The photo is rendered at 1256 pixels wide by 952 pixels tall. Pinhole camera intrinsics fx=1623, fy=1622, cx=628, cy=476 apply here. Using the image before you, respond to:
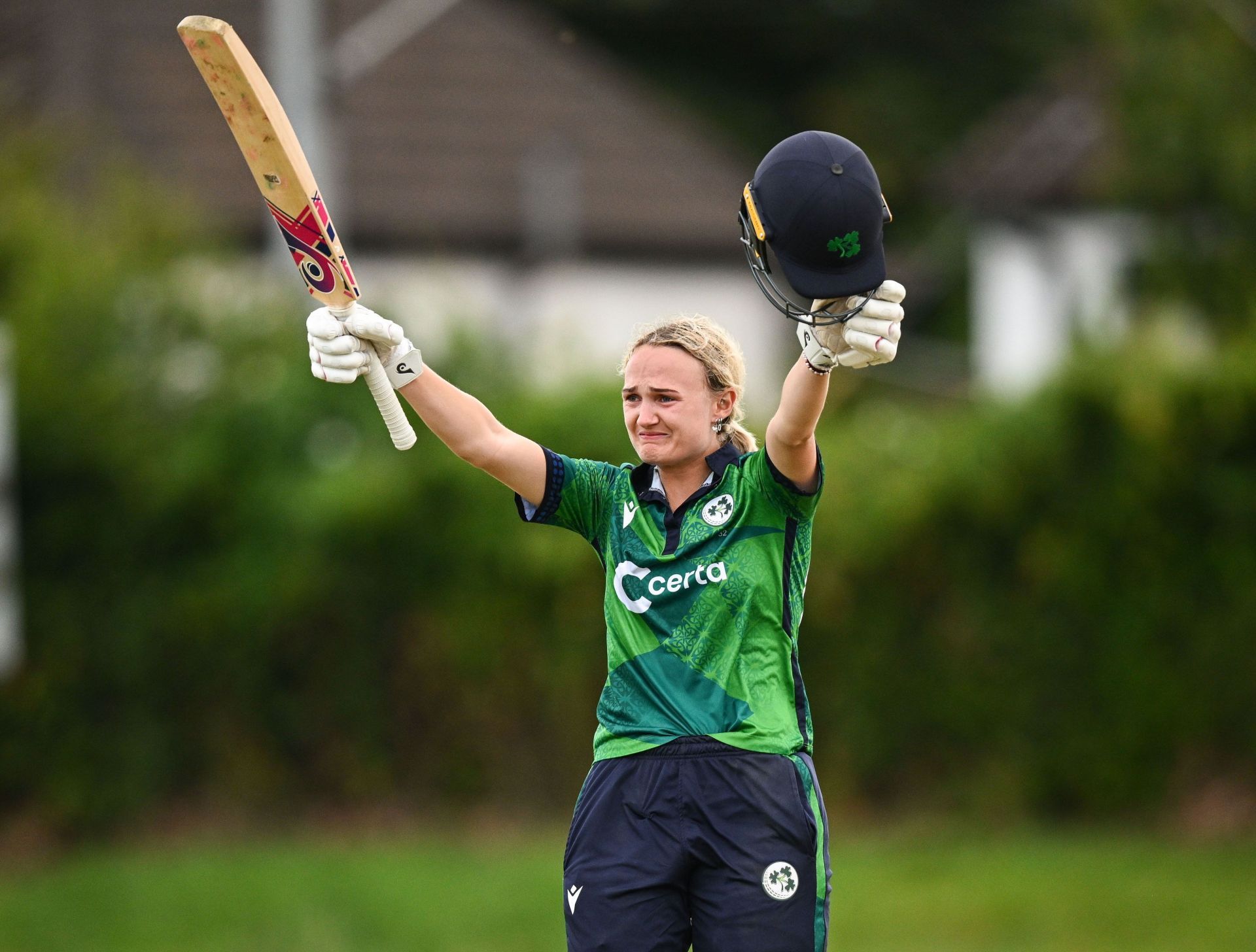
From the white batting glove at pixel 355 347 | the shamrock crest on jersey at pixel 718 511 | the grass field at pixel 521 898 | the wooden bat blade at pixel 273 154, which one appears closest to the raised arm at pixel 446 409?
the white batting glove at pixel 355 347

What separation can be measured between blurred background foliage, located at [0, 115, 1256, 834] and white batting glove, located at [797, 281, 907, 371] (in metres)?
5.93

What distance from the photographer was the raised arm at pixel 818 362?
3486 mm

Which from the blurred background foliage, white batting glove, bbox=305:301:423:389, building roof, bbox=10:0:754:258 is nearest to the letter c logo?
white batting glove, bbox=305:301:423:389

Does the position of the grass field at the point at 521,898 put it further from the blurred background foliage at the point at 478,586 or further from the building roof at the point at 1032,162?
the building roof at the point at 1032,162

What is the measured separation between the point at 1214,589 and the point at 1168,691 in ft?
2.11

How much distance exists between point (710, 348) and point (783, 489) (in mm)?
415

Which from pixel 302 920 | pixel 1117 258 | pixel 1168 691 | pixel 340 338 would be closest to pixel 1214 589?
pixel 1168 691

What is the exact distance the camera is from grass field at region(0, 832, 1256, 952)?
841cm

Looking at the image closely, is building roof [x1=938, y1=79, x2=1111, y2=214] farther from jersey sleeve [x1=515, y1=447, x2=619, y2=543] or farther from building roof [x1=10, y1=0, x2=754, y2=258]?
jersey sleeve [x1=515, y1=447, x2=619, y2=543]

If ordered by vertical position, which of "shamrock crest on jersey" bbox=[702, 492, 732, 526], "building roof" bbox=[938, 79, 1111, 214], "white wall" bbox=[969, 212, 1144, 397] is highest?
"building roof" bbox=[938, 79, 1111, 214]

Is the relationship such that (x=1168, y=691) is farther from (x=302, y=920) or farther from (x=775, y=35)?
(x=775, y=35)

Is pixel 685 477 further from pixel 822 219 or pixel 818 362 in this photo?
pixel 822 219


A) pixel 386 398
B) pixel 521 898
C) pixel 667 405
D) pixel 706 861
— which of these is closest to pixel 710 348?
pixel 667 405

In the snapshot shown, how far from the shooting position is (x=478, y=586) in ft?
33.0
